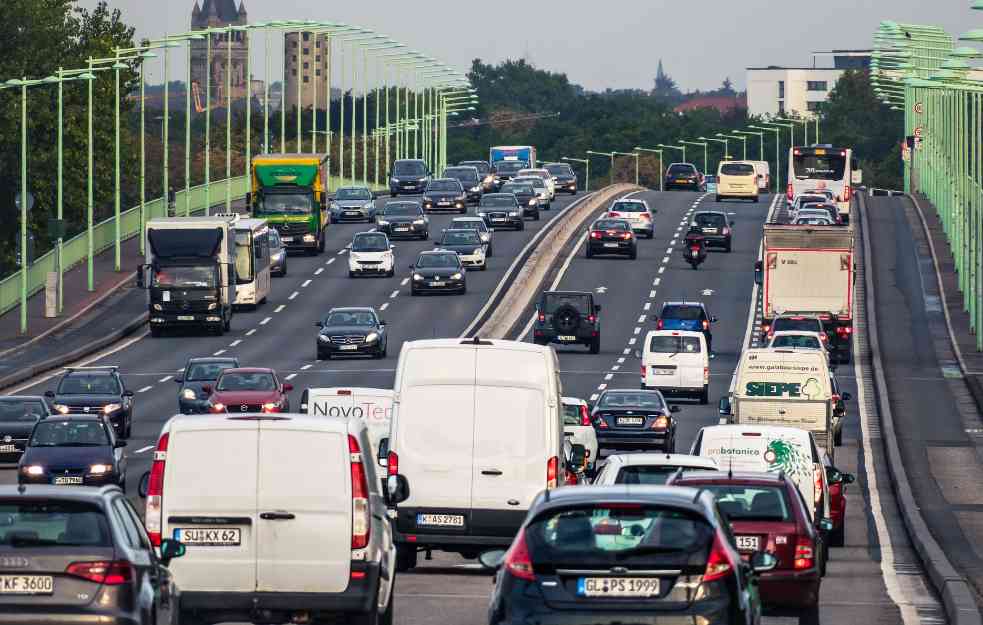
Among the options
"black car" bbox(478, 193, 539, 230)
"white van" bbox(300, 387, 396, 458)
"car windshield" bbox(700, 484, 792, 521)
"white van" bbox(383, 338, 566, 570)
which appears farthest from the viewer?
"black car" bbox(478, 193, 539, 230)

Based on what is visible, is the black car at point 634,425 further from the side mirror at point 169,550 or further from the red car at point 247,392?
the side mirror at point 169,550

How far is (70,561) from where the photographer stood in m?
12.7

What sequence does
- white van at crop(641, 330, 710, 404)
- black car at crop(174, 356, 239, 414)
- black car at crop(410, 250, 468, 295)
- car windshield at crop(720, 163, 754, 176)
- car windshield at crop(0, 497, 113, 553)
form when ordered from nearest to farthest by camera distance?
1. car windshield at crop(0, 497, 113, 553)
2. black car at crop(174, 356, 239, 414)
3. white van at crop(641, 330, 710, 404)
4. black car at crop(410, 250, 468, 295)
5. car windshield at crop(720, 163, 754, 176)

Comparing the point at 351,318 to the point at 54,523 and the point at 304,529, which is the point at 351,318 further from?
the point at 54,523

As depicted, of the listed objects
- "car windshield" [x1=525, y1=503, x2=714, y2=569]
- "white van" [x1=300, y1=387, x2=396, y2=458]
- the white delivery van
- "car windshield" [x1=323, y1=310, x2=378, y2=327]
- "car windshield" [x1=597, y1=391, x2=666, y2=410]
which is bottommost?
"car windshield" [x1=597, y1=391, x2=666, y2=410]

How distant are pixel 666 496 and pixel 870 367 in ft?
158

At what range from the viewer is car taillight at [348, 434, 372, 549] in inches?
609

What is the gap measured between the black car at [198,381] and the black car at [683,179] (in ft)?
267

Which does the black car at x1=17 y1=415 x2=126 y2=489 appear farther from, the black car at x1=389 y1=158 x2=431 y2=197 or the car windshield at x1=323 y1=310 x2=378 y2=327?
the black car at x1=389 y1=158 x2=431 y2=197

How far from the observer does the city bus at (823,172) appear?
304ft

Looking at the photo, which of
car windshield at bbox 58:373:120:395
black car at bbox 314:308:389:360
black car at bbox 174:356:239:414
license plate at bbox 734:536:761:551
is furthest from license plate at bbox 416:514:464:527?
black car at bbox 314:308:389:360

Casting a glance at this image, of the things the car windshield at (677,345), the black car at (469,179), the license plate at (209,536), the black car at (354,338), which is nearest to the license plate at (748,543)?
the license plate at (209,536)

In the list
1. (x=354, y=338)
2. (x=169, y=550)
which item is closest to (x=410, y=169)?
(x=354, y=338)

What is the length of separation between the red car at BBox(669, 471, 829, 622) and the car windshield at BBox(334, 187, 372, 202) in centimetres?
7993
